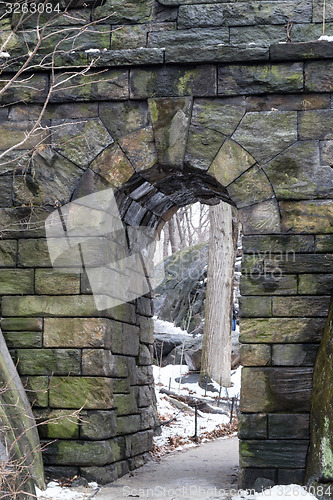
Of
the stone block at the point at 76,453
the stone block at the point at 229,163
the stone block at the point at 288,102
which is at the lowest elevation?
the stone block at the point at 76,453

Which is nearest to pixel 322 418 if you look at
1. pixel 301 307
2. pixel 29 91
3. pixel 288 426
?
pixel 288 426

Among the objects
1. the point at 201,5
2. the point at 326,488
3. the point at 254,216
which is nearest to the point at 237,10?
the point at 201,5

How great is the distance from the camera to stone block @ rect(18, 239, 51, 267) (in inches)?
242

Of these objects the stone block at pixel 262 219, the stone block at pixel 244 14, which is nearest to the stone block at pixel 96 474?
the stone block at pixel 262 219

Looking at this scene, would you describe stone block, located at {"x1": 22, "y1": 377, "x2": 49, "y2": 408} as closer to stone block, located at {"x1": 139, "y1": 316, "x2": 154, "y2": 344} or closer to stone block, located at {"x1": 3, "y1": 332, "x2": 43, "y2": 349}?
stone block, located at {"x1": 3, "y1": 332, "x2": 43, "y2": 349}

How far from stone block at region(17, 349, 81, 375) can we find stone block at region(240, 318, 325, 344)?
5.15 ft

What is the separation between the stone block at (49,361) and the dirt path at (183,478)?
1.13 meters

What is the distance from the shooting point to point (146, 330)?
25.1 feet

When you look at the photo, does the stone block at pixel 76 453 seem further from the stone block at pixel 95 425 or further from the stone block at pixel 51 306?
the stone block at pixel 51 306

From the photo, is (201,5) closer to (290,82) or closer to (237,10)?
(237,10)

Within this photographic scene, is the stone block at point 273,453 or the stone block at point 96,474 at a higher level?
the stone block at point 273,453

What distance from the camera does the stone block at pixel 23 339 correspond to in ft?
19.9

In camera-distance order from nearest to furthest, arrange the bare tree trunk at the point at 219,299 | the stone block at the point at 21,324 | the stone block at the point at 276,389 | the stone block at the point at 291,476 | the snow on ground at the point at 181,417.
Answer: the stone block at the point at 291,476, the stone block at the point at 276,389, the stone block at the point at 21,324, the snow on ground at the point at 181,417, the bare tree trunk at the point at 219,299

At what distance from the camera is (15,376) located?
226 inches
